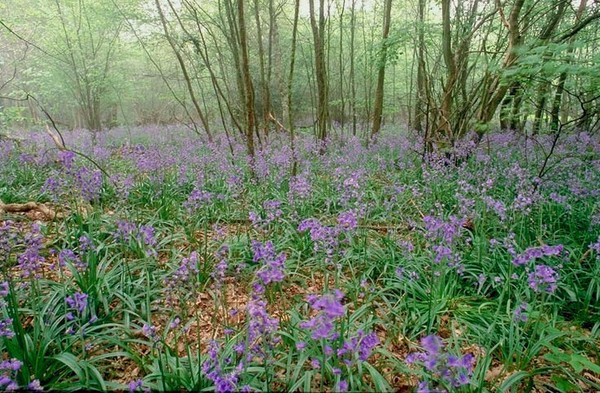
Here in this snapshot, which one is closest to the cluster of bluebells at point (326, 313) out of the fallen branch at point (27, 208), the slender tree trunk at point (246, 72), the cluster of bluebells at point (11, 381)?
the cluster of bluebells at point (11, 381)

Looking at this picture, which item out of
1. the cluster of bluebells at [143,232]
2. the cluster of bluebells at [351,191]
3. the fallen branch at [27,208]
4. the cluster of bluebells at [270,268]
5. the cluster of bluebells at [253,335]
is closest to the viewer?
the cluster of bluebells at [253,335]

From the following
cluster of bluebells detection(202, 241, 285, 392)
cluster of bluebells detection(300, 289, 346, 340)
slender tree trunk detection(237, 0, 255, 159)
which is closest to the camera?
cluster of bluebells detection(300, 289, 346, 340)

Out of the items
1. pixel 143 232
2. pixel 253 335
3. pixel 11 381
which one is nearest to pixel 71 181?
→ pixel 143 232

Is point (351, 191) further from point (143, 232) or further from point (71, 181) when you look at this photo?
point (71, 181)

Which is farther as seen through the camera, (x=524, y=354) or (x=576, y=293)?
(x=576, y=293)

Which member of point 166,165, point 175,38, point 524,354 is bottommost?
point 524,354

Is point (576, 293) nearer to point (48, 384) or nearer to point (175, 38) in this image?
point (48, 384)

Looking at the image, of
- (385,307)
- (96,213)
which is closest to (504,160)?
(385,307)

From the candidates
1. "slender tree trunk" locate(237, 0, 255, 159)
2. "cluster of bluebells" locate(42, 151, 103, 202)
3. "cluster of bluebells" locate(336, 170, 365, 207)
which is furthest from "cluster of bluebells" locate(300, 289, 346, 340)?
"slender tree trunk" locate(237, 0, 255, 159)

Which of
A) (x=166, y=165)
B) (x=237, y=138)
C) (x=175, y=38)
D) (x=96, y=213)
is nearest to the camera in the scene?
(x=96, y=213)

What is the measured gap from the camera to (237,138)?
10539 millimetres

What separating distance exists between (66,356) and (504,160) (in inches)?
289

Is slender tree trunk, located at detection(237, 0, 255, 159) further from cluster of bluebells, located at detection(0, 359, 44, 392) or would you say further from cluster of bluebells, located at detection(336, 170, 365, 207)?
cluster of bluebells, located at detection(0, 359, 44, 392)

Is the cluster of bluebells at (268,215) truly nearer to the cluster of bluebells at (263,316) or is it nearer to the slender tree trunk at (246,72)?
the cluster of bluebells at (263,316)
